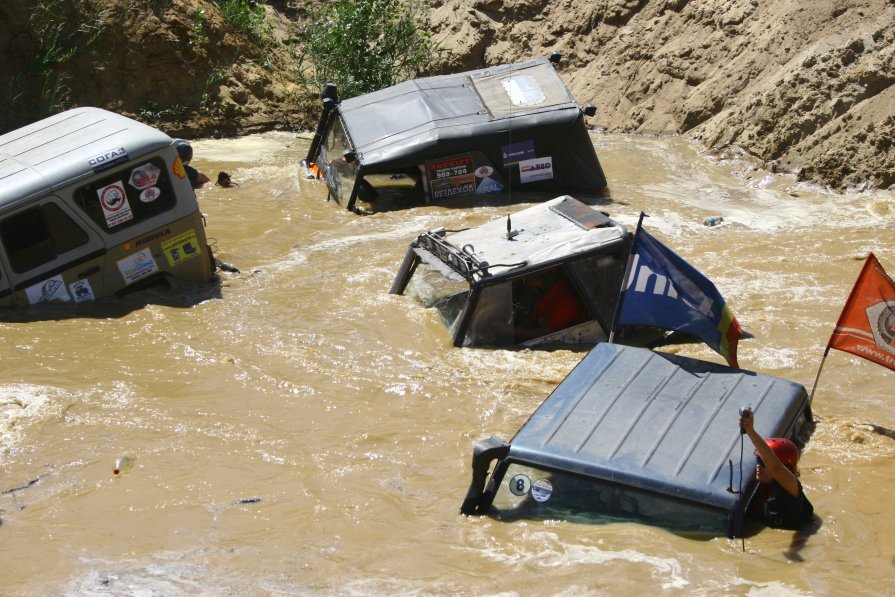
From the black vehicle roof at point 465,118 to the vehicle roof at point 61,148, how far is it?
3.38 metres

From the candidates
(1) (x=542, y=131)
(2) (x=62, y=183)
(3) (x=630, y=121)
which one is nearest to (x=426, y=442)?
(2) (x=62, y=183)

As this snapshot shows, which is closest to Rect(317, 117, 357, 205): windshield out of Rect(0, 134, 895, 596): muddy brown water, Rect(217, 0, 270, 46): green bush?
Rect(0, 134, 895, 596): muddy brown water

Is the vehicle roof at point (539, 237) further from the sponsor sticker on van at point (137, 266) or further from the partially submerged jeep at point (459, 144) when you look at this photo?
the partially submerged jeep at point (459, 144)

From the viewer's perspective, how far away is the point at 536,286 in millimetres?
7660

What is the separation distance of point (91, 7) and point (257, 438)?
473 inches

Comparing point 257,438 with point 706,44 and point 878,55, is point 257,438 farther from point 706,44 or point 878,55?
point 706,44

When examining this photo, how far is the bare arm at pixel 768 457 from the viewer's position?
16.0ft

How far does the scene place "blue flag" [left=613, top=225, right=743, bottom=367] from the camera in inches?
260

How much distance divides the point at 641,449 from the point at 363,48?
13.0 m

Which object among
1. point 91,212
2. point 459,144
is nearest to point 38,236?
point 91,212

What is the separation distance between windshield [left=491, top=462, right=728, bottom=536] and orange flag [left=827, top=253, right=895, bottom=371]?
222cm

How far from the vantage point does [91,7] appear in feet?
54.3

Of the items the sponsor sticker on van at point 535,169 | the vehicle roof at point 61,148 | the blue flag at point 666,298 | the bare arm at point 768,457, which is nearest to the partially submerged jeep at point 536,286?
the blue flag at point 666,298

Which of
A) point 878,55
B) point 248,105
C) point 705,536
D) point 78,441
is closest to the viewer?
point 705,536
